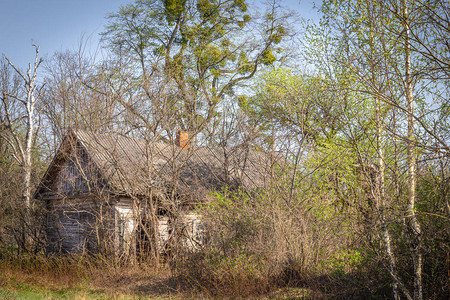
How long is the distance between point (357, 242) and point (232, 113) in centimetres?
687

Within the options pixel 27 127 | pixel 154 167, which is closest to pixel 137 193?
pixel 154 167

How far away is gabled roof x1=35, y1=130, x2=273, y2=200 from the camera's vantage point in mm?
12945

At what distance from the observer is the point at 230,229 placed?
10859 mm

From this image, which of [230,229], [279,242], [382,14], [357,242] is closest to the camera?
[382,14]

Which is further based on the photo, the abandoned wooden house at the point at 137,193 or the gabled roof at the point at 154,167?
the gabled roof at the point at 154,167

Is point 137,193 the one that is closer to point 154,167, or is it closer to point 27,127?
point 154,167

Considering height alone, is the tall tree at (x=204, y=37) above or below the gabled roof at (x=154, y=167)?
above

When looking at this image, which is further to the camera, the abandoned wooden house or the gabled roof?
the gabled roof

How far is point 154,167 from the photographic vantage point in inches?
584

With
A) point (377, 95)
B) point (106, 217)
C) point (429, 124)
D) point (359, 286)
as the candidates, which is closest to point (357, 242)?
point (359, 286)

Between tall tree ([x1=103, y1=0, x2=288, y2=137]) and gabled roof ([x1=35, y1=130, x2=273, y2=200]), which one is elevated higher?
tall tree ([x1=103, y1=0, x2=288, y2=137])

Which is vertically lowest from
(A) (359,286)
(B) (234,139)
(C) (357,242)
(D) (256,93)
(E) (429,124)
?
(A) (359,286)

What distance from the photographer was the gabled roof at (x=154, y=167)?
12.9 m

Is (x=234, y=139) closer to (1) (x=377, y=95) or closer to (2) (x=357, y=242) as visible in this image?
(2) (x=357, y=242)
